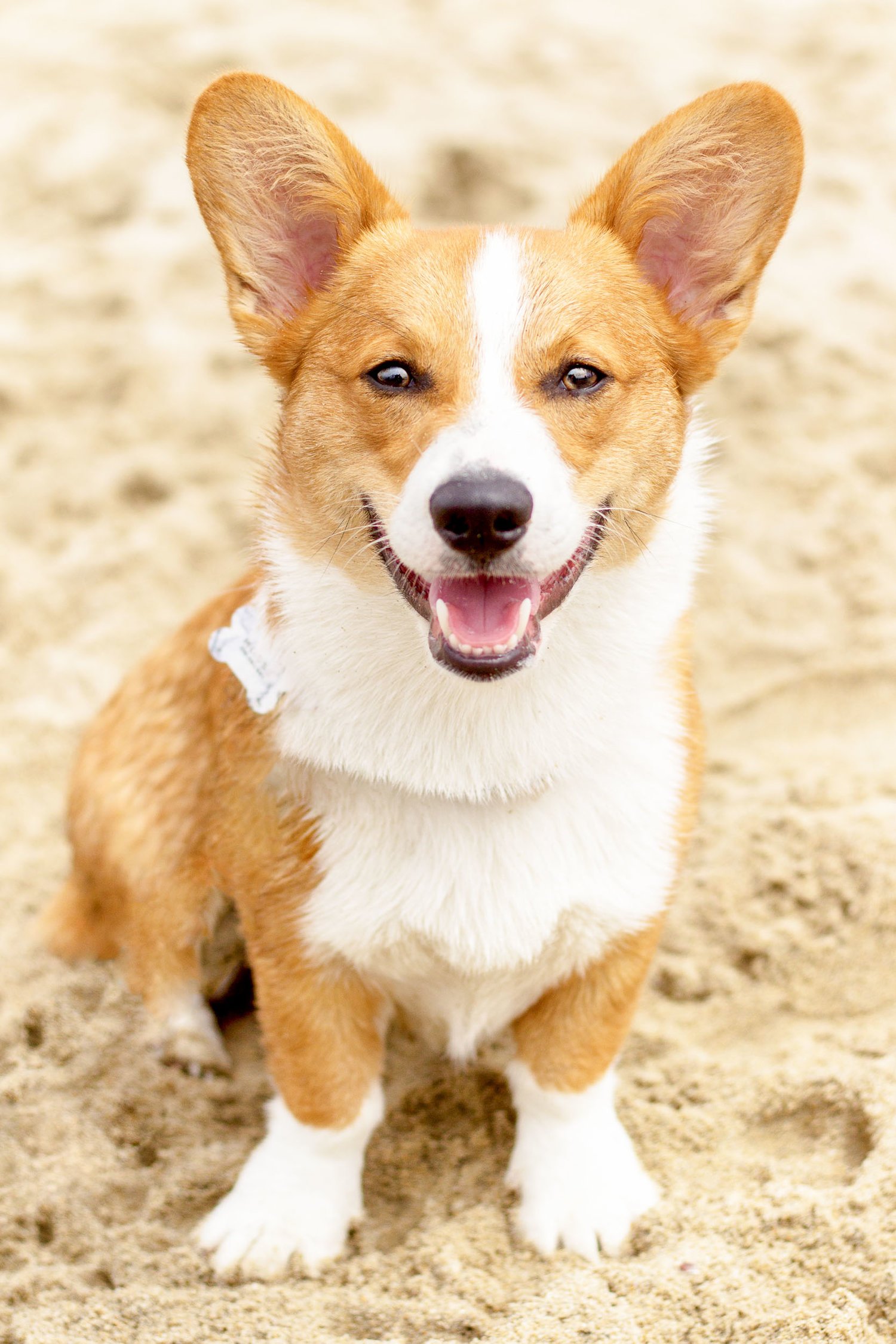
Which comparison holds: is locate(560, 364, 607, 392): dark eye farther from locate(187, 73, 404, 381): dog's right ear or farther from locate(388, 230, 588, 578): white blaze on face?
locate(187, 73, 404, 381): dog's right ear

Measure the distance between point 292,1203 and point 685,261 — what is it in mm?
1852

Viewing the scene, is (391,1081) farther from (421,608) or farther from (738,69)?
(738,69)

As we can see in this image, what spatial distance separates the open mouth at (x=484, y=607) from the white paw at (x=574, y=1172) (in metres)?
0.92

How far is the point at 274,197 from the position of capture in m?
2.24

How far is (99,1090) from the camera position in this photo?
8.70ft

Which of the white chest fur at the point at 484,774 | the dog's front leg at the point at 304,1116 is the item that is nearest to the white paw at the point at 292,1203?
the dog's front leg at the point at 304,1116

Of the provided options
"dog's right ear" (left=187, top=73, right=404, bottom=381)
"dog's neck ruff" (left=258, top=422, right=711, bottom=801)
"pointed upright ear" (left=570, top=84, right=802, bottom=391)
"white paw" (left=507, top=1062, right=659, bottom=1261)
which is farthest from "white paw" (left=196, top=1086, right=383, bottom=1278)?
"pointed upright ear" (left=570, top=84, right=802, bottom=391)

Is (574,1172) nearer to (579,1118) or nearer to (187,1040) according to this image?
(579,1118)

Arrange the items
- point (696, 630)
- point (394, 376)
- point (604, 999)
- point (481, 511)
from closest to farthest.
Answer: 1. point (481, 511)
2. point (394, 376)
3. point (604, 999)
4. point (696, 630)

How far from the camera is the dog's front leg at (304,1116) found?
2.29 meters

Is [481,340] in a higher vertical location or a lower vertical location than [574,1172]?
higher

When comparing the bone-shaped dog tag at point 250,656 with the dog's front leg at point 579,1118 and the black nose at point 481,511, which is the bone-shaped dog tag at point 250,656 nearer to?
the black nose at point 481,511

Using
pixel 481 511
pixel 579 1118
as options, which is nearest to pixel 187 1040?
pixel 579 1118

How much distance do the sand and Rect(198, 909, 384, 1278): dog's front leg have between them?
0.08 metres
